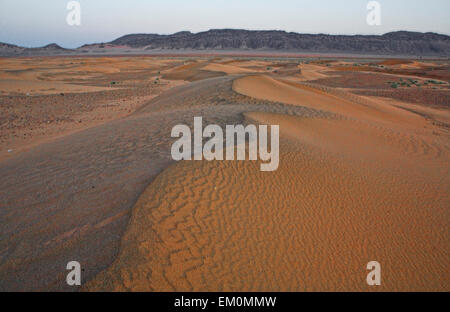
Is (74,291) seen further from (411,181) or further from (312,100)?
(312,100)

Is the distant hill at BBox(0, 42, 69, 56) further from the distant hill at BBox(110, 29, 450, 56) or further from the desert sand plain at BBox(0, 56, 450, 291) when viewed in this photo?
the desert sand plain at BBox(0, 56, 450, 291)

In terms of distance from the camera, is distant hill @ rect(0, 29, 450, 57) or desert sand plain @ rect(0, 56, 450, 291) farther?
distant hill @ rect(0, 29, 450, 57)

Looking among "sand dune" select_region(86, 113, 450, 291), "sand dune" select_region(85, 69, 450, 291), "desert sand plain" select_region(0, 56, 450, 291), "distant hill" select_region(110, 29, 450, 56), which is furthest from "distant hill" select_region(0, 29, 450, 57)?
"sand dune" select_region(86, 113, 450, 291)

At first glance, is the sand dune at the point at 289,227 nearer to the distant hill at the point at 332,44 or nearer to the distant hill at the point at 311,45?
the distant hill at the point at 311,45

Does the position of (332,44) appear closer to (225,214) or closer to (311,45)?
(311,45)

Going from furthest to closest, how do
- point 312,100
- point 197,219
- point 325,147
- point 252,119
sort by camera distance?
1. point 312,100
2. point 252,119
3. point 325,147
4. point 197,219

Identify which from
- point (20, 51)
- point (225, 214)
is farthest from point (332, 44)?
point (225, 214)

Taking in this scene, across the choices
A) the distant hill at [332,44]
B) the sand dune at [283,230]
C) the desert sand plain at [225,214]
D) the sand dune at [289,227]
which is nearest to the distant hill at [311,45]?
the distant hill at [332,44]

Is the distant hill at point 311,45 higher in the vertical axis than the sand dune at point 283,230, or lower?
higher

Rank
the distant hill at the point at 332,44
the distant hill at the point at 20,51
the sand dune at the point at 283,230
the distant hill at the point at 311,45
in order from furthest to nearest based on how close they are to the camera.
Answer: the distant hill at the point at 332,44 < the distant hill at the point at 311,45 < the distant hill at the point at 20,51 < the sand dune at the point at 283,230

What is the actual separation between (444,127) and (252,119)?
8541 millimetres

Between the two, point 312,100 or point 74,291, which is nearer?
point 74,291
